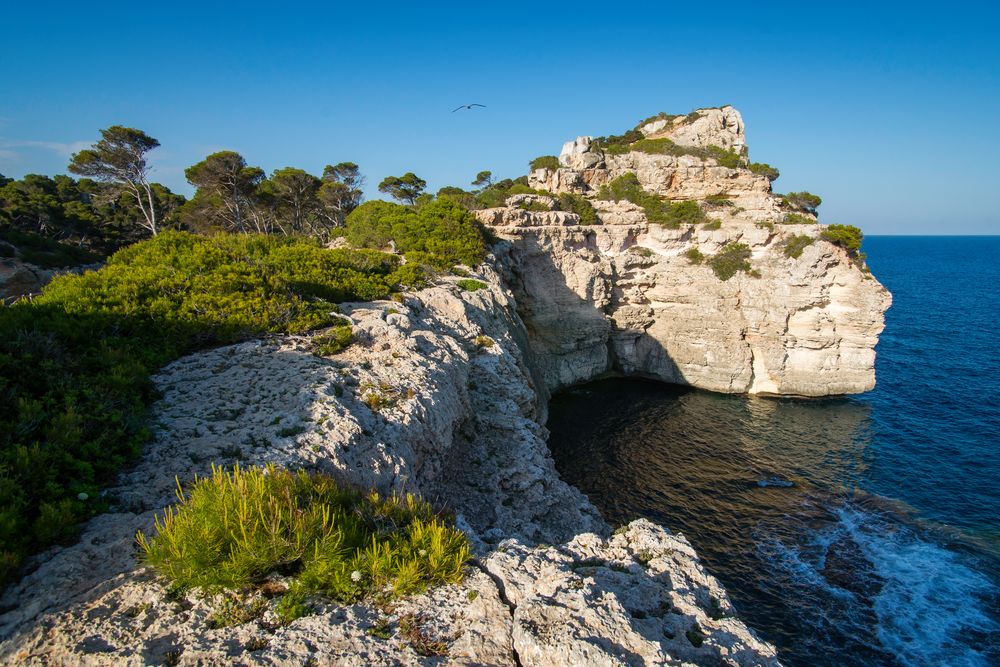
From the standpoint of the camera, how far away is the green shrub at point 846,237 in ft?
110

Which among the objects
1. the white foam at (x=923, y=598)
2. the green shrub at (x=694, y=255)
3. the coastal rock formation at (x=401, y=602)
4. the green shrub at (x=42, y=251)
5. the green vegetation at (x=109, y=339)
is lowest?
the white foam at (x=923, y=598)

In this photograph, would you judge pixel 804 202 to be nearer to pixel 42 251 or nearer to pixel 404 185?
pixel 404 185

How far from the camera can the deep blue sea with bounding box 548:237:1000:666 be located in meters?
15.8

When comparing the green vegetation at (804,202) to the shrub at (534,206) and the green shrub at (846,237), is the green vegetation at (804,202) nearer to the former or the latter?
the green shrub at (846,237)

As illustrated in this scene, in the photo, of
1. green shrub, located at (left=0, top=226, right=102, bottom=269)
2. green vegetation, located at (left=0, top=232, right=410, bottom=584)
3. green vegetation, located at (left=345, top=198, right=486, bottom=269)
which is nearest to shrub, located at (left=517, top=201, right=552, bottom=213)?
green vegetation, located at (left=345, top=198, right=486, bottom=269)

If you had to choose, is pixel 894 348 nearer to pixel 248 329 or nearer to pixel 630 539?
pixel 630 539

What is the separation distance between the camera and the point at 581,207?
130ft

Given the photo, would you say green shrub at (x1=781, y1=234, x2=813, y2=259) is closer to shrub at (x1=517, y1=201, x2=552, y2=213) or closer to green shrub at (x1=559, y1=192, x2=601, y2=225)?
green shrub at (x1=559, y1=192, x2=601, y2=225)

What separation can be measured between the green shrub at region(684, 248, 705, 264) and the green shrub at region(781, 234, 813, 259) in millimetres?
5982

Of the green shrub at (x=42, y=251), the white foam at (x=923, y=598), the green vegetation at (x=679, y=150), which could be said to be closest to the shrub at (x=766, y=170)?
the green vegetation at (x=679, y=150)

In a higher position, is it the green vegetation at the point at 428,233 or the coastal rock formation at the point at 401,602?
the green vegetation at the point at 428,233

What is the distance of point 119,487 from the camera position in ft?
22.7

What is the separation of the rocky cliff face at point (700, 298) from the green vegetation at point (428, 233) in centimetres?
587

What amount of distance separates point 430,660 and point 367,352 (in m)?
8.96
